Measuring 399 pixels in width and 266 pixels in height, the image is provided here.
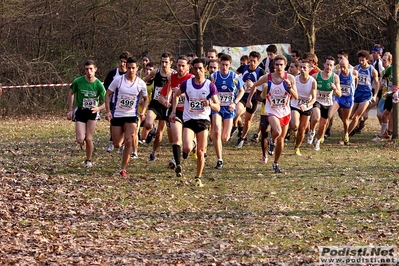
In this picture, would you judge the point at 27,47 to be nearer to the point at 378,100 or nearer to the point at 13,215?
the point at 378,100

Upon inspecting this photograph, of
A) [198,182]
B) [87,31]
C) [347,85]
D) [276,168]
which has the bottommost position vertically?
[198,182]

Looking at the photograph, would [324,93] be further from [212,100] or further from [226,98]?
[212,100]

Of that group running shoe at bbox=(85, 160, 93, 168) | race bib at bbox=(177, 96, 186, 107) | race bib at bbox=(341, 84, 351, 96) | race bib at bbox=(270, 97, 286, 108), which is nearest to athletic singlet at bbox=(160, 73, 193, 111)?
race bib at bbox=(177, 96, 186, 107)

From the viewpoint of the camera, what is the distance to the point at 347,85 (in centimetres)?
1858

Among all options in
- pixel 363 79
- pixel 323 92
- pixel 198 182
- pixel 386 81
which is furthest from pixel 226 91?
pixel 386 81

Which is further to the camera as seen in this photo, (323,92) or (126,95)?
(323,92)

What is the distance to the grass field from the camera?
8.48m

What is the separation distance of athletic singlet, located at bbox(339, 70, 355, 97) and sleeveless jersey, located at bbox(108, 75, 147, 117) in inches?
249

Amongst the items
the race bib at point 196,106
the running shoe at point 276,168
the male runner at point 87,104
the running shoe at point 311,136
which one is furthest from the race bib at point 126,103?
the running shoe at point 311,136

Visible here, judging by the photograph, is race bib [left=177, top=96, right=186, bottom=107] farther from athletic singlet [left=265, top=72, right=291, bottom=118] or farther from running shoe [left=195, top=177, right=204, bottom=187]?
running shoe [left=195, top=177, right=204, bottom=187]

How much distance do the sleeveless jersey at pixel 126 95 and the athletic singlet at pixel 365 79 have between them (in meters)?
7.49

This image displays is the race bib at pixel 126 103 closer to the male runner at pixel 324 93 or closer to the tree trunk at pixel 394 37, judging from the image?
the male runner at pixel 324 93

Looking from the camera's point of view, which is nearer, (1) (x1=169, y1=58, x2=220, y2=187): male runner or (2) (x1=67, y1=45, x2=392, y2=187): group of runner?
(1) (x1=169, y1=58, x2=220, y2=187): male runner

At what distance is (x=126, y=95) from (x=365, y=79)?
7990mm
